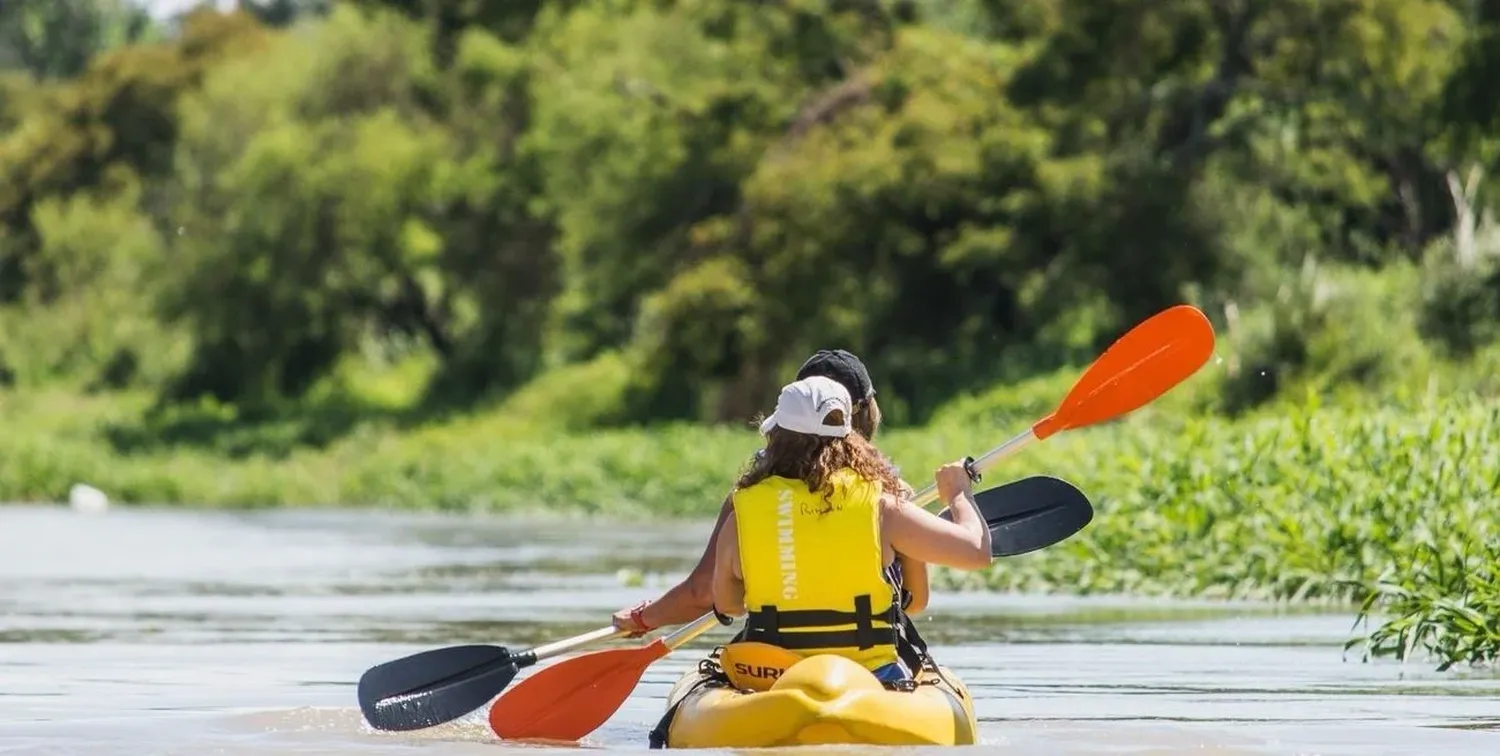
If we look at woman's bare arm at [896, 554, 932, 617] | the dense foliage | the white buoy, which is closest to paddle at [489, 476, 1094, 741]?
woman's bare arm at [896, 554, 932, 617]

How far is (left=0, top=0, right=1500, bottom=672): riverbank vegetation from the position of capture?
19.0 m

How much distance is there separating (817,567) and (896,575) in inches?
16.3

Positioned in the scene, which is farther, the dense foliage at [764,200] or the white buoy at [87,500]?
the white buoy at [87,500]

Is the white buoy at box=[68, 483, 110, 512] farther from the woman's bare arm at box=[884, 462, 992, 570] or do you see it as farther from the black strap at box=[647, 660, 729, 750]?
the woman's bare arm at box=[884, 462, 992, 570]

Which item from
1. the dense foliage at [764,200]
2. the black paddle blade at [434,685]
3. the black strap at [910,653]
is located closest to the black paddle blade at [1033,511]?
the black strap at [910,653]

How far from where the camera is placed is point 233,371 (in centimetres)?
5641

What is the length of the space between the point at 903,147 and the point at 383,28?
1809 centimetres

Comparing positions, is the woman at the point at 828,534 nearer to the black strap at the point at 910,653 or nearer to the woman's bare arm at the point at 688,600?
the black strap at the point at 910,653

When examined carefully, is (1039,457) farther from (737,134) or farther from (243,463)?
(243,463)

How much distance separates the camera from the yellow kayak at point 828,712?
888 cm

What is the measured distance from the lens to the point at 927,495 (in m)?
9.83

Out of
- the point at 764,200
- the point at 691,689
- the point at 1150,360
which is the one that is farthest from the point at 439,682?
the point at 764,200

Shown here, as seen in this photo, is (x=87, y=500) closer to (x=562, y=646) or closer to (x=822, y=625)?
(x=562, y=646)

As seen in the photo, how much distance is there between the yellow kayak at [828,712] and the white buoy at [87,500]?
32.7 meters
